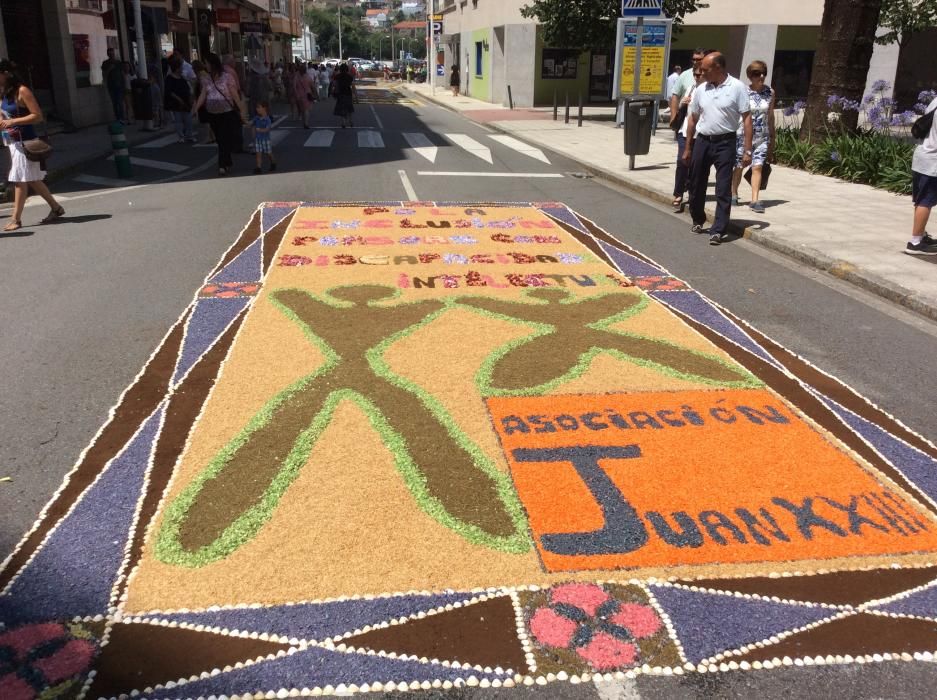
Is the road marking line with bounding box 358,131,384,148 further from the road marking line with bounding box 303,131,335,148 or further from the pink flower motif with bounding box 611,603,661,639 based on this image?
the pink flower motif with bounding box 611,603,661,639

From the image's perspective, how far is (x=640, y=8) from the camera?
18.7 meters

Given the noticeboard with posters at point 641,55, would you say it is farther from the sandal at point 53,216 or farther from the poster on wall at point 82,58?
the poster on wall at point 82,58

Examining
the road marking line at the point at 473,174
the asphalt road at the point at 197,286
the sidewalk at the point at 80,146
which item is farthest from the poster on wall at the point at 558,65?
the road marking line at the point at 473,174

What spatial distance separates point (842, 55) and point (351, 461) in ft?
46.9

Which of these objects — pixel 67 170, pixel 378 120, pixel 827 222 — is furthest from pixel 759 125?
pixel 378 120

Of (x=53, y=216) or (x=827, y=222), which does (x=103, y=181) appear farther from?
(x=827, y=222)

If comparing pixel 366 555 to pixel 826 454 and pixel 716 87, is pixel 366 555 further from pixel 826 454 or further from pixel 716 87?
pixel 716 87

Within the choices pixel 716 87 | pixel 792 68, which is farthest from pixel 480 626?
pixel 792 68

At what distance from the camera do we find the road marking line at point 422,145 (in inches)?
706

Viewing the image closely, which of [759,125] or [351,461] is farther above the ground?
[759,125]

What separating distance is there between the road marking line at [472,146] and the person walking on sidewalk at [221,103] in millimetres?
5516

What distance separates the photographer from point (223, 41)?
1934 inches

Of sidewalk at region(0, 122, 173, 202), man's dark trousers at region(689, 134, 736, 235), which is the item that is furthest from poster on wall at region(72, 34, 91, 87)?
man's dark trousers at region(689, 134, 736, 235)

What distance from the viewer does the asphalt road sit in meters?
3.69
